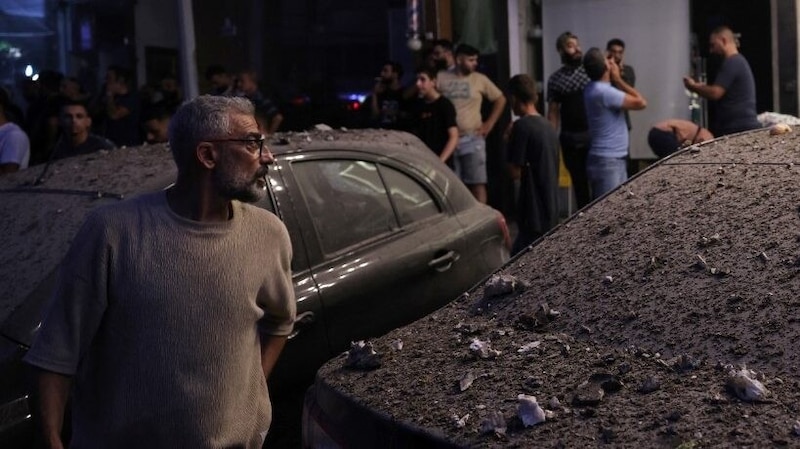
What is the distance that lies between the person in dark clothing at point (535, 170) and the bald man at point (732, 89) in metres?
1.51

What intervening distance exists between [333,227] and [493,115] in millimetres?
6104

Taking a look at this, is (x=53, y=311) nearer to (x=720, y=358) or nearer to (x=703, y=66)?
(x=720, y=358)

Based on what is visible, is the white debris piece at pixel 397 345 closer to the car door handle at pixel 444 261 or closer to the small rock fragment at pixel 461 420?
the small rock fragment at pixel 461 420

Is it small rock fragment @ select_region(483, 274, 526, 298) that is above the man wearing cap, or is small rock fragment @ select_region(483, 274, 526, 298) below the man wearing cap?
below

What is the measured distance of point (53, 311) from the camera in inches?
129

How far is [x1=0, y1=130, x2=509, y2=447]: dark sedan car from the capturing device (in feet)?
17.7

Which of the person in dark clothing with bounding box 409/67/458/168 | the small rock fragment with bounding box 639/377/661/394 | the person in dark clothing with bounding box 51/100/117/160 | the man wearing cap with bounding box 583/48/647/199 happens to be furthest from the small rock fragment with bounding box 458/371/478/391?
the person in dark clothing with bounding box 409/67/458/168

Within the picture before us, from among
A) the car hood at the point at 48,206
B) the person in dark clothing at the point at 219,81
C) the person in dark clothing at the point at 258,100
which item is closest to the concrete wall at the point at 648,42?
the person in dark clothing at the point at 258,100

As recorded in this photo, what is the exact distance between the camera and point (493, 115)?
11703 millimetres

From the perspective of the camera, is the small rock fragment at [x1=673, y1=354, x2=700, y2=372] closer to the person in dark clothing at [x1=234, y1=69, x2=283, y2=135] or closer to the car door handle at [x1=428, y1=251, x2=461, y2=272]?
the car door handle at [x1=428, y1=251, x2=461, y2=272]

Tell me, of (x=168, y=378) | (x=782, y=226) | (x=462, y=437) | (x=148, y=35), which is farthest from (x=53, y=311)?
(x=148, y=35)

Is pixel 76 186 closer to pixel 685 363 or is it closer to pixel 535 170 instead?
pixel 685 363

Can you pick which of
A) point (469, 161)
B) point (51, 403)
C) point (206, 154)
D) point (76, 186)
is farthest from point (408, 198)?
point (469, 161)

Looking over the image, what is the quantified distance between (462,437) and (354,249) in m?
3.01
